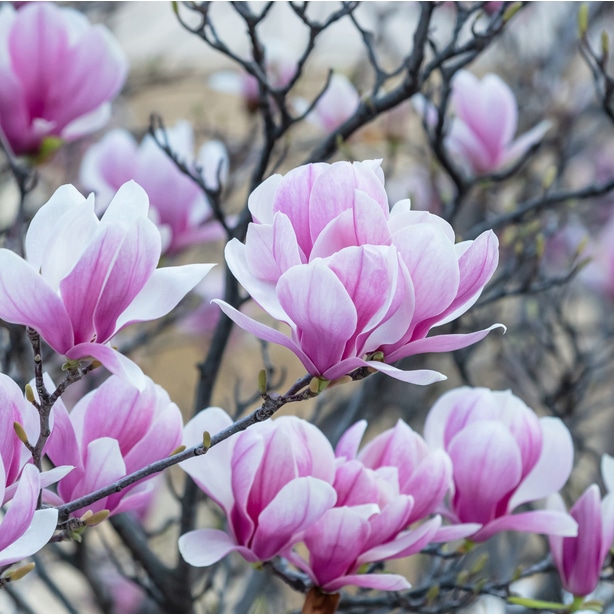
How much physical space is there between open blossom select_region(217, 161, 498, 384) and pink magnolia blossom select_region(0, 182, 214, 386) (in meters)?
0.03

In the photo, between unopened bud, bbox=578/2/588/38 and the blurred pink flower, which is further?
the blurred pink flower

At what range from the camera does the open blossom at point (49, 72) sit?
670mm

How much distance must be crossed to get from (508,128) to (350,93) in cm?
17

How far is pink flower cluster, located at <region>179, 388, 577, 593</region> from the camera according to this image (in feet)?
1.33

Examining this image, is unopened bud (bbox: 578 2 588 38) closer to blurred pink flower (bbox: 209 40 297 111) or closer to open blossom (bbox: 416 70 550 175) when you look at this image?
open blossom (bbox: 416 70 550 175)

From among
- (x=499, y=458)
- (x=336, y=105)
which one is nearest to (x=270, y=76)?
(x=336, y=105)

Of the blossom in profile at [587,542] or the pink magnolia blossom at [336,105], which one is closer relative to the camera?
the blossom in profile at [587,542]

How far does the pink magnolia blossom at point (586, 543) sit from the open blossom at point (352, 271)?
0.62ft

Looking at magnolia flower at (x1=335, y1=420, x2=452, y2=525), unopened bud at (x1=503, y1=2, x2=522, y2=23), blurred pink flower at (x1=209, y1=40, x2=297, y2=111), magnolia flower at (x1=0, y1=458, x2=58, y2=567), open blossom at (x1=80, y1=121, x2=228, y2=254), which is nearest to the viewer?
magnolia flower at (x1=0, y1=458, x2=58, y2=567)

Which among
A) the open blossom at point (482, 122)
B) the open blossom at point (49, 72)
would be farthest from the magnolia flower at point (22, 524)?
the open blossom at point (482, 122)

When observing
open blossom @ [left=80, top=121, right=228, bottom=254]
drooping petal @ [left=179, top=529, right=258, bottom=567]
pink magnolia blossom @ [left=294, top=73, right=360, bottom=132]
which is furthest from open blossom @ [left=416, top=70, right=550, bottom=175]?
drooping petal @ [left=179, top=529, right=258, bottom=567]

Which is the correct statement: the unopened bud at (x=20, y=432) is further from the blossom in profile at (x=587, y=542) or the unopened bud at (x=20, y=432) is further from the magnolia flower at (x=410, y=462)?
the blossom in profile at (x=587, y=542)

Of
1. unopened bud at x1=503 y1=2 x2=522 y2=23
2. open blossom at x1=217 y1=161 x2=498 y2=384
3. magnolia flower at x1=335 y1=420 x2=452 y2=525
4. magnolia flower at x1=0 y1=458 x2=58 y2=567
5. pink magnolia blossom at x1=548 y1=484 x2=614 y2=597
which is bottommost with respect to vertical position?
pink magnolia blossom at x1=548 y1=484 x2=614 y2=597

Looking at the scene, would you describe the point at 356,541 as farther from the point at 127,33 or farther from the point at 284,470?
the point at 127,33
